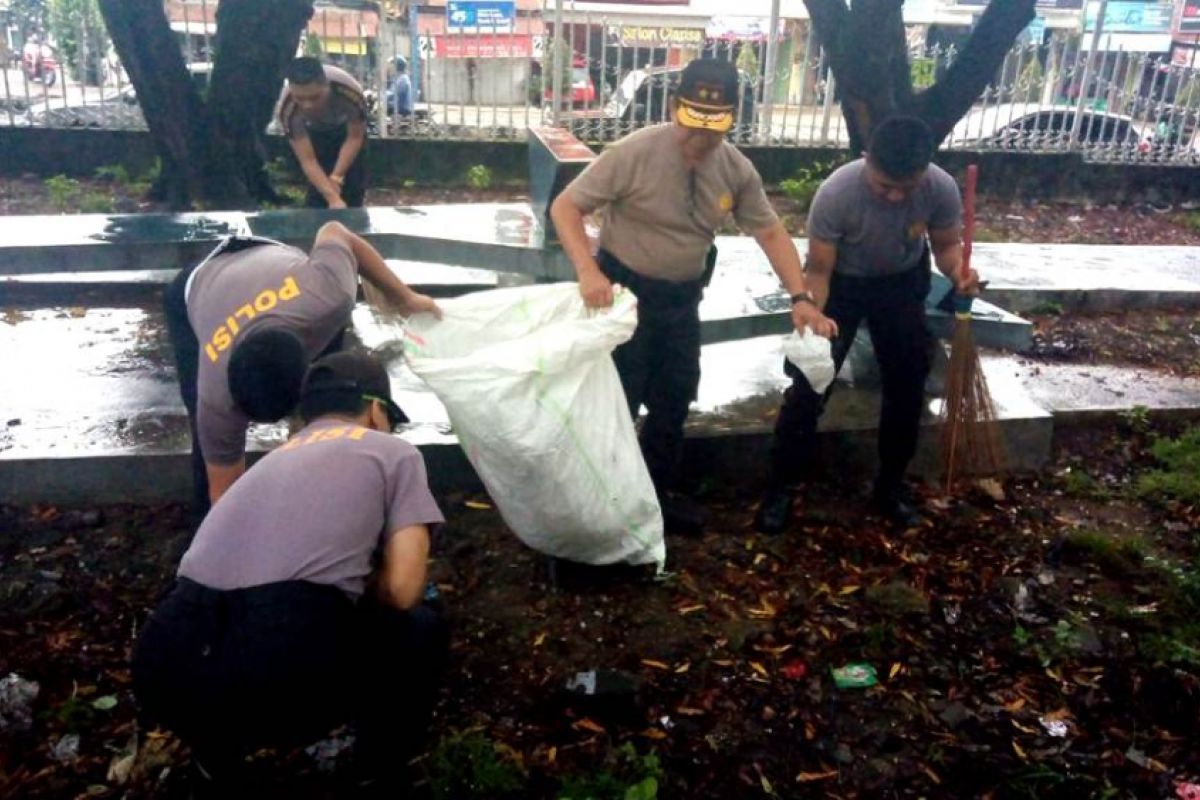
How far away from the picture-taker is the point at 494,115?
1048 centimetres

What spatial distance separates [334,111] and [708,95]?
10.7 feet

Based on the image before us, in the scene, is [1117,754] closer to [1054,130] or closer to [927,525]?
[927,525]

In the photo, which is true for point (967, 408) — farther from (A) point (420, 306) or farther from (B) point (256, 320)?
(B) point (256, 320)

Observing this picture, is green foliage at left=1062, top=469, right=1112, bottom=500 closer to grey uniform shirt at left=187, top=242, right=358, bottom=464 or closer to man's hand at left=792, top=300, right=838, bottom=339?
man's hand at left=792, top=300, right=838, bottom=339

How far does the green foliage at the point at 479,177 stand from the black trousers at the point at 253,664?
26.8 ft

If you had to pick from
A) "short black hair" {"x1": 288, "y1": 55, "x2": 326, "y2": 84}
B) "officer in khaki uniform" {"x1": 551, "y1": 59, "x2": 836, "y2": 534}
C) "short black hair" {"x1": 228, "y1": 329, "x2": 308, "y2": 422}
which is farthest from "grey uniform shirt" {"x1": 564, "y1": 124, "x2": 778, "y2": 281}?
"short black hair" {"x1": 288, "y1": 55, "x2": 326, "y2": 84}

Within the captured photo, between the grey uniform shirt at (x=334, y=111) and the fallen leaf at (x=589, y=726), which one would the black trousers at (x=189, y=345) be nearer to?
the fallen leaf at (x=589, y=726)

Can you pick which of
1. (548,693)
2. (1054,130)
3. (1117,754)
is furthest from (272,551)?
(1054,130)

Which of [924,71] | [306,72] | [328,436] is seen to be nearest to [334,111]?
[306,72]

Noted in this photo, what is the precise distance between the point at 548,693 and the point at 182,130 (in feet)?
17.9

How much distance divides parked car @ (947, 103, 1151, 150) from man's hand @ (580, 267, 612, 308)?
858cm

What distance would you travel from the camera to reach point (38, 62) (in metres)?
9.63

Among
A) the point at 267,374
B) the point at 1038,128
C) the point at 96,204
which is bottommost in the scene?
the point at 96,204

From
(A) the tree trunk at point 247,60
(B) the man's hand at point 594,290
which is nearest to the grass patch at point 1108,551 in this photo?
(B) the man's hand at point 594,290
